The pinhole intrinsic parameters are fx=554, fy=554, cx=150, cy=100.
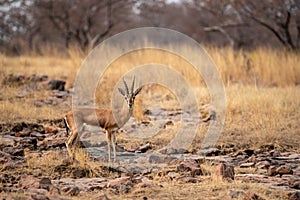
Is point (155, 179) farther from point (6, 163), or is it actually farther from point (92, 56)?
point (92, 56)

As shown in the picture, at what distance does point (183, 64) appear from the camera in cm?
1336

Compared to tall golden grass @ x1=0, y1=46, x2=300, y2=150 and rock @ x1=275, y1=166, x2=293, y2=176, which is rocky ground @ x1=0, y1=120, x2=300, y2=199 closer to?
rock @ x1=275, y1=166, x2=293, y2=176

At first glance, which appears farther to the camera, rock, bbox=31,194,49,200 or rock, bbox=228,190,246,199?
rock, bbox=228,190,246,199

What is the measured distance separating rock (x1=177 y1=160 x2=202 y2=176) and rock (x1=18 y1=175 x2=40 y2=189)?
161cm

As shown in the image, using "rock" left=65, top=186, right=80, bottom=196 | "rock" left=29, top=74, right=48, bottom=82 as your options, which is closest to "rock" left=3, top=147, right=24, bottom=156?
"rock" left=65, top=186, right=80, bottom=196

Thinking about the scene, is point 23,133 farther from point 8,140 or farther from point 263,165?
point 263,165

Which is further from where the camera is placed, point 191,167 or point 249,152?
point 249,152

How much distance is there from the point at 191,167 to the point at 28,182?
5.87 feet

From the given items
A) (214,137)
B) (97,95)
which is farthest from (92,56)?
(214,137)

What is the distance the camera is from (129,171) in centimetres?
629

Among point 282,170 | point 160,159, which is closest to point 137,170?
point 160,159

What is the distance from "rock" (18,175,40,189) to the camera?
17.8 ft

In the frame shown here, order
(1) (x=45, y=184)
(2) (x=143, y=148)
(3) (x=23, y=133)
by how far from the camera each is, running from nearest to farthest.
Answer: (1) (x=45, y=184) → (2) (x=143, y=148) → (3) (x=23, y=133)

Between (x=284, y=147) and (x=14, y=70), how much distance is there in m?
8.18
